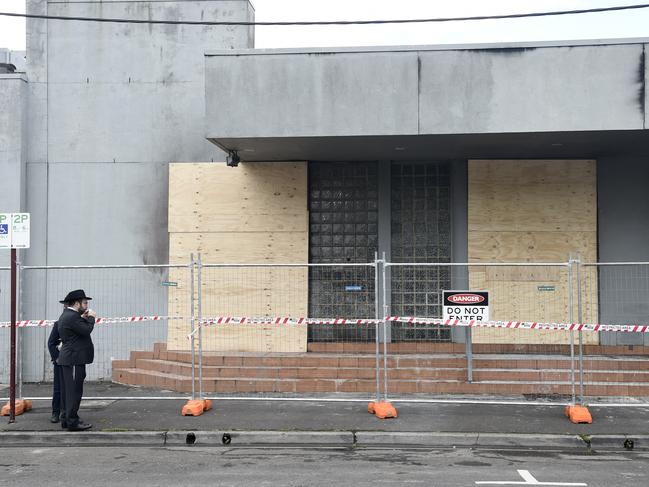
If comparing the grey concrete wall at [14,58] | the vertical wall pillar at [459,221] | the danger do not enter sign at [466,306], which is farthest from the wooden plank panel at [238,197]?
the grey concrete wall at [14,58]

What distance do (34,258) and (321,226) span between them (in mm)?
5611

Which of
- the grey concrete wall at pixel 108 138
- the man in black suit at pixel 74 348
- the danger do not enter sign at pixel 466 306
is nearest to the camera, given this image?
the man in black suit at pixel 74 348

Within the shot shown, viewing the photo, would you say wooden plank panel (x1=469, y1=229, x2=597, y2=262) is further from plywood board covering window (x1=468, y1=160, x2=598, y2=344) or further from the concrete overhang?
the concrete overhang

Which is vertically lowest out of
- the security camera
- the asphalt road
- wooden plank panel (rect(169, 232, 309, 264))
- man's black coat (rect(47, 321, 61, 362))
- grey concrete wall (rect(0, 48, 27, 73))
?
the asphalt road

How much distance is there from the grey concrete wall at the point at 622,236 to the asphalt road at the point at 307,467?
5.42 metres

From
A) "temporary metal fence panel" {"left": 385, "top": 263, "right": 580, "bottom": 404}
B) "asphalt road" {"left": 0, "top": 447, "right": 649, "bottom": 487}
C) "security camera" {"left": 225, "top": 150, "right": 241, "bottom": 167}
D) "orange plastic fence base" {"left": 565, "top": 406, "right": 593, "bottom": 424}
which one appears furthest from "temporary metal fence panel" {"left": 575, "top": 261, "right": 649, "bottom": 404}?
"security camera" {"left": 225, "top": 150, "right": 241, "bottom": 167}

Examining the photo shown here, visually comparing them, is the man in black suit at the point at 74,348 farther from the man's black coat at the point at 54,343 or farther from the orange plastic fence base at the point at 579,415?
the orange plastic fence base at the point at 579,415

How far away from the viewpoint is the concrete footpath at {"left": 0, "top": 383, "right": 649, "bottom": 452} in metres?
9.70

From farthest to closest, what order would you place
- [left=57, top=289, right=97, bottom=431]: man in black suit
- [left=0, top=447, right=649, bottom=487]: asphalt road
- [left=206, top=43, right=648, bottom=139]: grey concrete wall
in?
[left=206, top=43, right=648, bottom=139]: grey concrete wall, [left=57, top=289, right=97, bottom=431]: man in black suit, [left=0, top=447, right=649, bottom=487]: asphalt road

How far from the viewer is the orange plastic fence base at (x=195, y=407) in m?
11.0

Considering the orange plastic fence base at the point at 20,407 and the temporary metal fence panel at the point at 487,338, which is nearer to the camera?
the orange plastic fence base at the point at 20,407

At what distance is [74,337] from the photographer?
1057 centimetres

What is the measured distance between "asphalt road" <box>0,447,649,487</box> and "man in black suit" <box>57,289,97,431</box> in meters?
0.82

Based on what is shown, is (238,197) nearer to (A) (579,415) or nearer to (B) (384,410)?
(B) (384,410)
